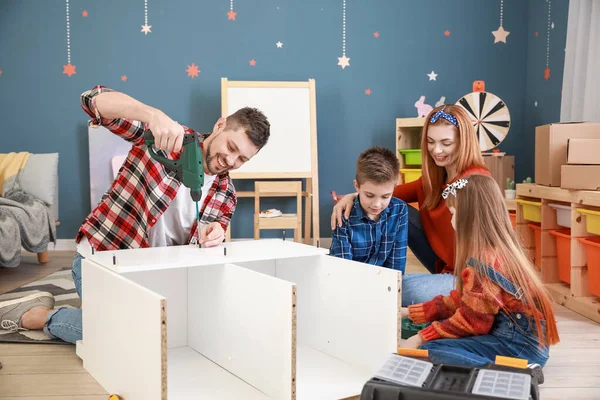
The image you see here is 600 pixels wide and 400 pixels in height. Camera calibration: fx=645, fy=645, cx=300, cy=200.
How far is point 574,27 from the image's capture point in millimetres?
3607

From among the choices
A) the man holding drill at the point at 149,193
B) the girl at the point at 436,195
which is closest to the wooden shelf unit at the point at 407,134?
the girl at the point at 436,195

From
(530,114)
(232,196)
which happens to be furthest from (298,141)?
(232,196)

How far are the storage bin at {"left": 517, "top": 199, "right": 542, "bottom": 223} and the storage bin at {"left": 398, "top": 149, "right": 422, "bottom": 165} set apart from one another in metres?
0.96

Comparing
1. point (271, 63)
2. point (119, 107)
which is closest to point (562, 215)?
point (119, 107)

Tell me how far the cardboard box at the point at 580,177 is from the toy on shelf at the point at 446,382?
1.63 metres

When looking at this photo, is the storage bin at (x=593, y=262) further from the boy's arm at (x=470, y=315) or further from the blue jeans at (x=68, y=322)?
the blue jeans at (x=68, y=322)

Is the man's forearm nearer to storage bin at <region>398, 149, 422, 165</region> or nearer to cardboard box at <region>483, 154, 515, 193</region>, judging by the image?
storage bin at <region>398, 149, 422, 165</region>

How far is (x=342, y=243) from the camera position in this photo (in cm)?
225

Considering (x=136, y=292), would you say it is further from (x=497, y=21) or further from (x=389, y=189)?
(x=497, y=21)

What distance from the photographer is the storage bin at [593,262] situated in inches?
100

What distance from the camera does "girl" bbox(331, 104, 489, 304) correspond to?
2.30 metres

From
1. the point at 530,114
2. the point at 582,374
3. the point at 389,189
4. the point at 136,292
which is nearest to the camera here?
the point at 136,292

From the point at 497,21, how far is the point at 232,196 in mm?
3290

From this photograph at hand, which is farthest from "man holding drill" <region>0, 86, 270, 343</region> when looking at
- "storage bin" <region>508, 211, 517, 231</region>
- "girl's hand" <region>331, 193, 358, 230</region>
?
"storage bin" <region>508, 211, 517, 231</region>
